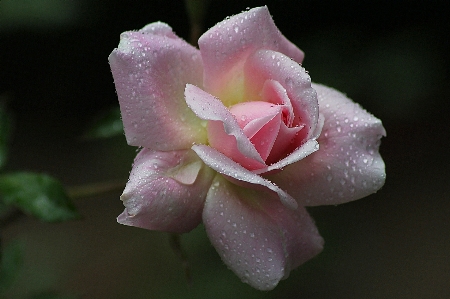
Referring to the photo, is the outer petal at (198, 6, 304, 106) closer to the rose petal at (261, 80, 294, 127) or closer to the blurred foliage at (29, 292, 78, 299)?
the rose petal at (261, 80, 294, 127)

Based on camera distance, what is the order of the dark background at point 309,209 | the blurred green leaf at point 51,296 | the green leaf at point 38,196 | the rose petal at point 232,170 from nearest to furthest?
1. the rose petal at point 232,170
2. the green leaf at point 38,196
3. the blurred green leaf at point 51,296
4. the dark background at point 309,209

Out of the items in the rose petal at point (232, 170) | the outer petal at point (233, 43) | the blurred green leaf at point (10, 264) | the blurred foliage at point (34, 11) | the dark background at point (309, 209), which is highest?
the outer petal at point (233, 43)

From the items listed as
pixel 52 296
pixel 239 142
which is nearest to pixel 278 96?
pixel 239 142

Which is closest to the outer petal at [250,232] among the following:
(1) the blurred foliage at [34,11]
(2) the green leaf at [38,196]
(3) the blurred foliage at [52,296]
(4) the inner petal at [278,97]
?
(4) the inner petal at [278,97]

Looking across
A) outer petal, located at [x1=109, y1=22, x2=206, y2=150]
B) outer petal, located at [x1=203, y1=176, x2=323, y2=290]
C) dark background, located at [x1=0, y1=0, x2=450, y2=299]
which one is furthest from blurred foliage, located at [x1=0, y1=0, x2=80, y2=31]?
outer petal, located at [x1=203, y1=176, x2=323, y2=290]

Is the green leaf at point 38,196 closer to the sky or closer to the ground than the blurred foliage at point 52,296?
closer to the sky

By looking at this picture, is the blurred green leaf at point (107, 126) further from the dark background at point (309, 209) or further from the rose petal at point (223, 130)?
the dark background at point (309, 209)
